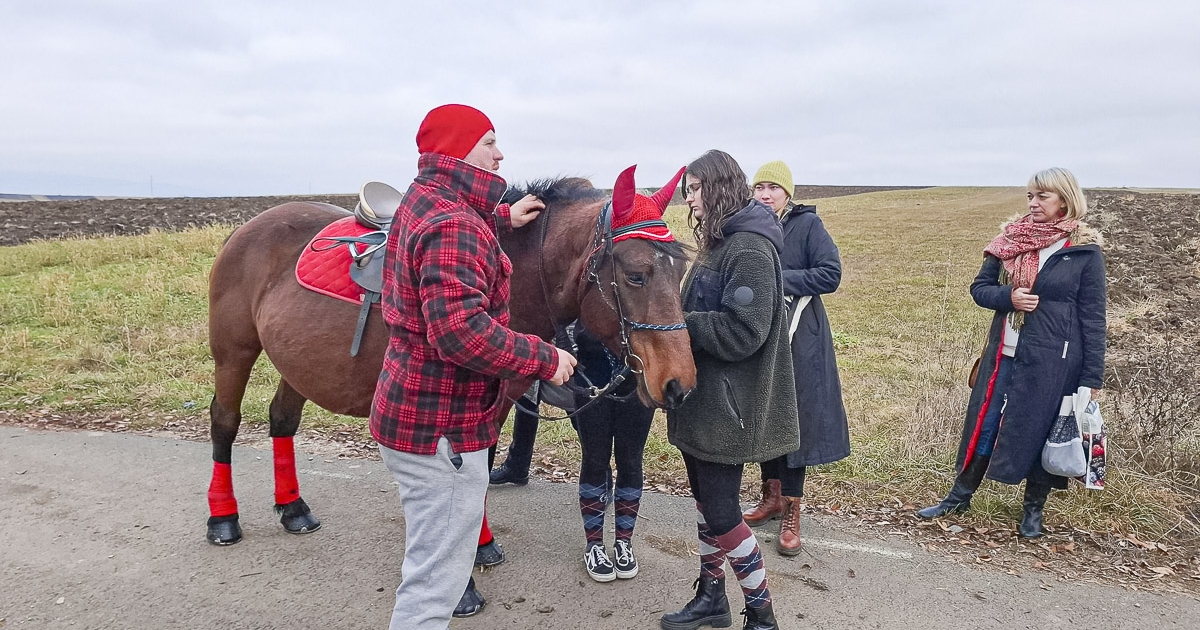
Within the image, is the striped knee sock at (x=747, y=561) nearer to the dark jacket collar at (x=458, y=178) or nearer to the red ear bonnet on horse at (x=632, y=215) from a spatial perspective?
the red ear bonnet on horse at (x=632, y=215)

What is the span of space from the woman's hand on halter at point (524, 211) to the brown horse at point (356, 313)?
0.13 feet

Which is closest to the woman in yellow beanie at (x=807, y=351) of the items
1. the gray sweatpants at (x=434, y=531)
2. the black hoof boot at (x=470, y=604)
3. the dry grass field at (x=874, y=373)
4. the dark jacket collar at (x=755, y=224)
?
the dry grass field at (x=874, y=373)

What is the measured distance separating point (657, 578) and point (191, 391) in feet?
16.8

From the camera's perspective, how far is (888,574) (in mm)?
3549

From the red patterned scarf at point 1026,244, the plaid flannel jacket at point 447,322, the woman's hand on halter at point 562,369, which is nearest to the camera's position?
the plaid flannel jacket at point 447,322

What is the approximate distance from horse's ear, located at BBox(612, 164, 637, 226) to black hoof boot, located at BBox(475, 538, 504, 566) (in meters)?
2.02

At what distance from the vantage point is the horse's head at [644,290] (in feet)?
7.88

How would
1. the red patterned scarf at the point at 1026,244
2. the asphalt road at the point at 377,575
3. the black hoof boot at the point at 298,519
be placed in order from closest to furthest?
1. the asphalt road at the point at 377,575
2. the red patterned scarf at the point at 1026,244
3. the black hoof boot at the point at 298,519

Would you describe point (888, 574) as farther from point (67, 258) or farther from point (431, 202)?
point (67, 258)

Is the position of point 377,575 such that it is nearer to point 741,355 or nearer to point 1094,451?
point 741,355

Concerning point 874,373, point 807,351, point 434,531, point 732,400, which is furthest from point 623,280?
point 874,373

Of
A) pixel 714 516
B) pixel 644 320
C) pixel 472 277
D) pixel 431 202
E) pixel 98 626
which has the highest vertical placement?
pixel 431 202

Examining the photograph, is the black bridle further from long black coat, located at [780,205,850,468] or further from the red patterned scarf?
the red patterned scarf

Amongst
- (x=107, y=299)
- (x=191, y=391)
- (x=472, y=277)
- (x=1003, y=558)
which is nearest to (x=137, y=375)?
(x=191, y=391)
